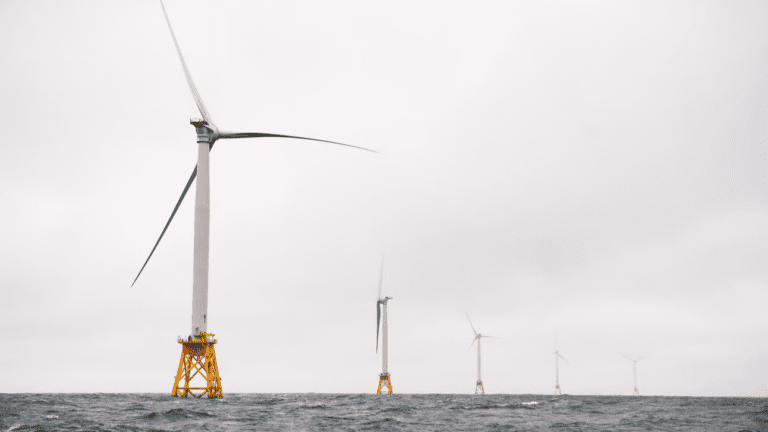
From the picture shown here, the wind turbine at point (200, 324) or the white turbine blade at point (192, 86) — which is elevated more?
the white turbine blade at point (192, 86)

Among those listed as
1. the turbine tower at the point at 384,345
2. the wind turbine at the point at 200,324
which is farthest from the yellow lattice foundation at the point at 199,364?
the turbine tower at the point at 384,345

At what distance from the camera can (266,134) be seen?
78.9m

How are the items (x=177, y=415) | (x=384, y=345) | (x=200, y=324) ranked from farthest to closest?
1. (x=384, y=345)
2. (x=200, y=324)
3. (x=177, y=415)

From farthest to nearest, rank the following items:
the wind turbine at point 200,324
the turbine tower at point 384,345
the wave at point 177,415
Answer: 1. the turbine tower at point 384,345
2. the wind turbine at point 200,324
3. the wave at point 177,415

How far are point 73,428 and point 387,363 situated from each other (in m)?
131

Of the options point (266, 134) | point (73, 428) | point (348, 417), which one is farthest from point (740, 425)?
point (266, 134)

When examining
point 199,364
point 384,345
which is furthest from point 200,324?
point 384,345

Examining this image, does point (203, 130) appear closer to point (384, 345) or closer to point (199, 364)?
point (199, 364)

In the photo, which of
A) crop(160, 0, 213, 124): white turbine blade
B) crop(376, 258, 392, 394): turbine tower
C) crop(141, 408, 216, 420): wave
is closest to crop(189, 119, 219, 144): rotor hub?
crop(160, 0, 213, 124): white turbine blade

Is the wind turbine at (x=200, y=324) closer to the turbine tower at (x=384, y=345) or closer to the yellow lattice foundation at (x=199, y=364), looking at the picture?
the yellow lattice foundation at (x=199, y=364)

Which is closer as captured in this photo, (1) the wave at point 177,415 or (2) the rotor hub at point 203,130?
(1) the wave at point 177,415

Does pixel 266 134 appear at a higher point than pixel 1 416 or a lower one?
higher

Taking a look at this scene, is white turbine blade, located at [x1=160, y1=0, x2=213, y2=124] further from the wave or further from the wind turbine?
the wave

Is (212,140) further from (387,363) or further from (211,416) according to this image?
(387,363)
